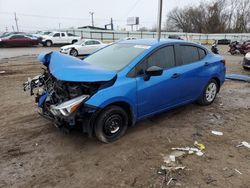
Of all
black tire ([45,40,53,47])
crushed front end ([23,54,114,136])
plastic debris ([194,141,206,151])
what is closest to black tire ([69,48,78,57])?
black tire ([45,40,53,47])

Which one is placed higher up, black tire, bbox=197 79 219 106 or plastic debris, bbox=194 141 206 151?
black tire, bbox=197 79 219 106

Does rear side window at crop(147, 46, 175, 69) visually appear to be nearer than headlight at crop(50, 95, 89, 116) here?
No

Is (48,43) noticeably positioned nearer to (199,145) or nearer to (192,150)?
(199,145)

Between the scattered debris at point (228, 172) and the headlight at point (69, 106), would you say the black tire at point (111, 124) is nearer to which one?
the headlight at point (69, 106)

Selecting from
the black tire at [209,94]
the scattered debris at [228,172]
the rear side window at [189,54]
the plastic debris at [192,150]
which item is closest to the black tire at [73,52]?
the black tire at [209,94]

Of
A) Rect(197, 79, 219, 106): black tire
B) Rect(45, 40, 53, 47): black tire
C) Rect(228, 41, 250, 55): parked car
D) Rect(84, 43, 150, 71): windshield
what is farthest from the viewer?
Rect(45, 40, 53, 47): black tire

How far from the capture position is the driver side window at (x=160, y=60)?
4.25 m

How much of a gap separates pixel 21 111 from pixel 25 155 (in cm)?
207

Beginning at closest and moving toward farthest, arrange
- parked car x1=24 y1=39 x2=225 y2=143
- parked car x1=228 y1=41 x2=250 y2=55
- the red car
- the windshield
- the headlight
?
1. the headlight
2. parked car x1=24 y1=39 x2=225 y2=143
3. the windshield
4. parked car x1=228 y1=41 x2=250 y2=55
5. the red car

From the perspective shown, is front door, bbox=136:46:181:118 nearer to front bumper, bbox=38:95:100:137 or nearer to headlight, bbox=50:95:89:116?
front bumper, bbox=38:95:100:137

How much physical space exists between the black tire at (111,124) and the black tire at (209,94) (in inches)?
96.0

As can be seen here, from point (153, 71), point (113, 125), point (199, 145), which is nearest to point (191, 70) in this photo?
point (153, 71)

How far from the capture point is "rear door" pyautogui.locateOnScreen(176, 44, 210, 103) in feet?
16.3

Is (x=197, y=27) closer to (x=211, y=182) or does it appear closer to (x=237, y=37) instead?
(x=237, y=37)
